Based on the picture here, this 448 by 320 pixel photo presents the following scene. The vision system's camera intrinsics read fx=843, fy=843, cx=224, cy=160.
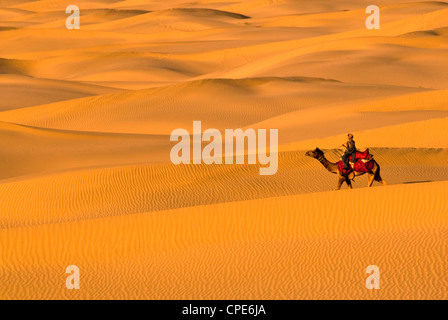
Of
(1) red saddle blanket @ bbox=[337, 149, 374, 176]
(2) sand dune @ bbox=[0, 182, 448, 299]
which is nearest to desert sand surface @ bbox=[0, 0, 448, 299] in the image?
(2) sand dune @ bbox=[0, 182, 448, 299]

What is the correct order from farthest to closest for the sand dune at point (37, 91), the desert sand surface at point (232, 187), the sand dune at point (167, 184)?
the sand dune at point (37, 91) < the sand dune at point (167, 184) < the desert sand surface at point (232, 187)

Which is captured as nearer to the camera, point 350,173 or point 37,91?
point 350,173

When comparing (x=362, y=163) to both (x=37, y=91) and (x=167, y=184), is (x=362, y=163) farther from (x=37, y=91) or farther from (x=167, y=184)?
(x=37, y=91)

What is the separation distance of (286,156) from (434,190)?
4382 millimetres

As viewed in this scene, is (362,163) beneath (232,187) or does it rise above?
beneath

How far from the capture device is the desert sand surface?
24.1 ft

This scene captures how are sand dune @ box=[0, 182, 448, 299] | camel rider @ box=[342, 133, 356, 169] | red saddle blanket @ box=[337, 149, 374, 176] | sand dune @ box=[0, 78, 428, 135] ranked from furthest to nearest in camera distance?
sand dune @ box=[0, 78, 428, 135], red saddle blanket @ box=[337, 149, 374, 176], camel rider @ box=[342, 133, 356, 169], sand dune @ box=[0, 182, 448, 299]

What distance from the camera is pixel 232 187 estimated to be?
12.4m

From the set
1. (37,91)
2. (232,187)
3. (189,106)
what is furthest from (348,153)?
(37,91)

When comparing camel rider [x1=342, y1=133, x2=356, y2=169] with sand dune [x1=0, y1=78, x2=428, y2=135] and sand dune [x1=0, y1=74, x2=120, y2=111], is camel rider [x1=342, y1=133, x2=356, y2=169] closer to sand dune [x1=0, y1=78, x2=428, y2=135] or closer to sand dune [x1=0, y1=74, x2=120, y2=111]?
sand dune [x1=0, y1=78, x2=428, y2=135]

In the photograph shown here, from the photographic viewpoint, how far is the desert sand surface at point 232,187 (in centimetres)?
734

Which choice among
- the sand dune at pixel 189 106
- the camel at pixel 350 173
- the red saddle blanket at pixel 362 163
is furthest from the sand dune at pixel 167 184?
the sand dune at pixel 189 106

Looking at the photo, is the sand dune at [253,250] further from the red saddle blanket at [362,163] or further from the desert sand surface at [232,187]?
the red saddle blanket at [362,163]

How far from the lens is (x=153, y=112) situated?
78.6 feet
